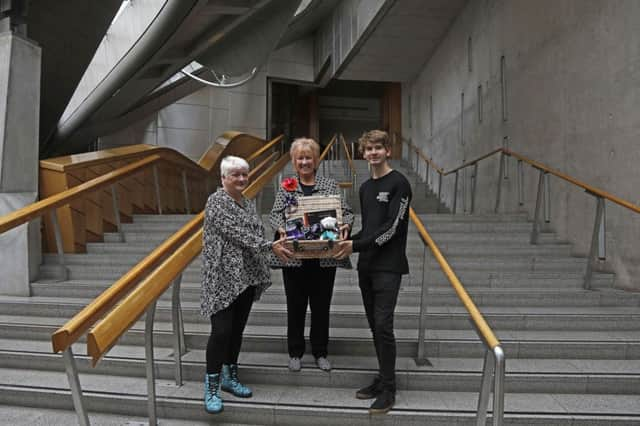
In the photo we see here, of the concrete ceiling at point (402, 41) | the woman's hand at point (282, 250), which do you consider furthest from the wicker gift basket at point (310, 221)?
the concrete ceiling at point (402, 41)

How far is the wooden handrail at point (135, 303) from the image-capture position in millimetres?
1676

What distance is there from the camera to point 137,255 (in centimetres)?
468

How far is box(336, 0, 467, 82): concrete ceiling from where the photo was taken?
9266 mm

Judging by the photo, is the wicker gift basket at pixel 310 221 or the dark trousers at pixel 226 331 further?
the dark trousers at pixel 226 331

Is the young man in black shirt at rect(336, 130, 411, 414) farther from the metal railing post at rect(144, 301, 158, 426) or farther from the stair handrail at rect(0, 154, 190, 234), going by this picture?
the stair handrail at rect(0, 154, 190, 234)

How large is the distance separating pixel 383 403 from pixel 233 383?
32.6 inches

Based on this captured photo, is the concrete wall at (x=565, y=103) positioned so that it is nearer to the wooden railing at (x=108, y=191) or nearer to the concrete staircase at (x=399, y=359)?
the concrete staircase at (x=399, y=359)

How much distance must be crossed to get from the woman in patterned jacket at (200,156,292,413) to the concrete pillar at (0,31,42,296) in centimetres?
284

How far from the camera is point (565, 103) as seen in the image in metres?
5.12

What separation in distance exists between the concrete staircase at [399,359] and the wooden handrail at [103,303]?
0.75 metres

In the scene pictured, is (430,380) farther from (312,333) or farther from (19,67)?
(19,67)

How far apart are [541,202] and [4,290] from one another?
6.09 m

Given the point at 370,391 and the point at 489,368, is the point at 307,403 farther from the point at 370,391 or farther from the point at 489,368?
the point at 489,368

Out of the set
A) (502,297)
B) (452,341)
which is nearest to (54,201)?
(452,341)
